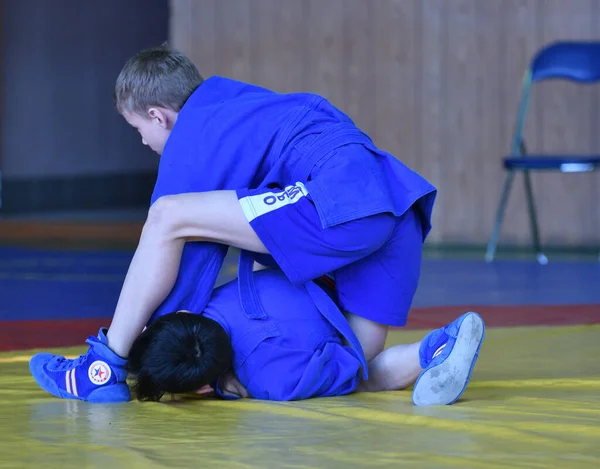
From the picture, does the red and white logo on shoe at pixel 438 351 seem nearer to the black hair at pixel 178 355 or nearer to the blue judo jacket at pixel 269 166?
the blue judo jacket at pixel 269 166

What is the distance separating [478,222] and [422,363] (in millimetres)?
4024

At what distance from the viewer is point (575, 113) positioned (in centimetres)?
552

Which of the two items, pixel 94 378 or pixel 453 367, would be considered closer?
pixel 453 367

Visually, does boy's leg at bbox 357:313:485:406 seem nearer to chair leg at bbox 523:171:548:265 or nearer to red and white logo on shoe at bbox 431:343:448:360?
red and white logo on shoe at bbox 431:343:448:360

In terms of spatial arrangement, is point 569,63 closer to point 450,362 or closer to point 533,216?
point 533,216

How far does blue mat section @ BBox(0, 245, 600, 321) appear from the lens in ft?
10.9

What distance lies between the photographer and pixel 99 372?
1.77 m

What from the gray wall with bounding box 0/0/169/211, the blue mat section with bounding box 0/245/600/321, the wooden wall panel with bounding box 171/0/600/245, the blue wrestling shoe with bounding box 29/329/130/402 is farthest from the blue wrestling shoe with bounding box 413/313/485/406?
the gray wall with bounding box 0/0/169/211

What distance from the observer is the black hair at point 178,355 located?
1674 millimetres

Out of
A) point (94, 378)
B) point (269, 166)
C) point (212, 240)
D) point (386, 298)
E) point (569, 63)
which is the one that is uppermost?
point (569, 63)

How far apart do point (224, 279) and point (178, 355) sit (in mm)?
2280

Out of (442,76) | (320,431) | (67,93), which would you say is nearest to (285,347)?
(320,431)

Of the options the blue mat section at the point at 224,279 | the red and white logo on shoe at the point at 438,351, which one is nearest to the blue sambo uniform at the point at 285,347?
the red and white logo on shoe at the point at 438,351

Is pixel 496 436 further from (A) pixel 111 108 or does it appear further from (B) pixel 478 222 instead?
(A) pixel 111 108
